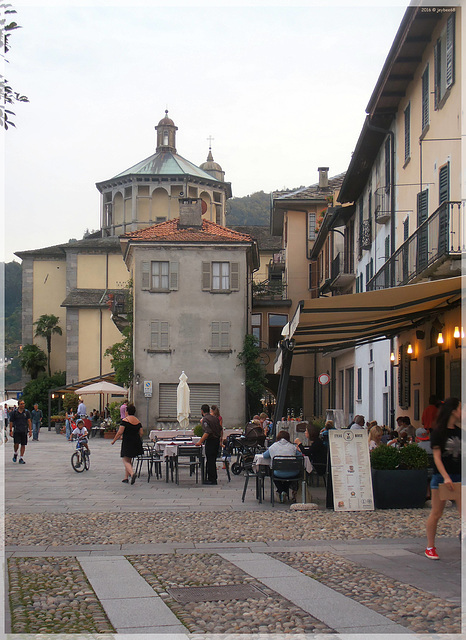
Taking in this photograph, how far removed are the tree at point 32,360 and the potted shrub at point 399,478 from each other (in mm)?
61843

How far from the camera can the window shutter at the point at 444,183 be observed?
16.4m

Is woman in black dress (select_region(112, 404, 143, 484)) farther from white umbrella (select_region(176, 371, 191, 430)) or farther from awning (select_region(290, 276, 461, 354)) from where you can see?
white umbrella (select_region(176, 371, 191, 430))

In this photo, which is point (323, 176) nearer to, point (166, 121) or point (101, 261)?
point (101, 261)

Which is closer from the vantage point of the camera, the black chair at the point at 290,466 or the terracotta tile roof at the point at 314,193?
the black chair at the point at 290,466

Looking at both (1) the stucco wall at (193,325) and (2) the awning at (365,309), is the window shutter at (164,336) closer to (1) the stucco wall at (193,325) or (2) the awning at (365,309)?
(1) the stucco wall at (193,325)

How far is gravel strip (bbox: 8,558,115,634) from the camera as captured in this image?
6.23 metres

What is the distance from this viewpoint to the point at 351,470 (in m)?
13.2

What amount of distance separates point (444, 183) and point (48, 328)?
2372 inches

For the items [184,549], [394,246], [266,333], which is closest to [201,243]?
[266,333]

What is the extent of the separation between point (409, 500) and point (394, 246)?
11300 millimetres

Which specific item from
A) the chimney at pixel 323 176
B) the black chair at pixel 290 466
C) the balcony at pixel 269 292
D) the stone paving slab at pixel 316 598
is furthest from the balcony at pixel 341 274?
the stone paving slab at pixel 316 598

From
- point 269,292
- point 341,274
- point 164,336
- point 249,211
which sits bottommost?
point 164,336

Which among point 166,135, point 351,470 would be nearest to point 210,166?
point 166,135

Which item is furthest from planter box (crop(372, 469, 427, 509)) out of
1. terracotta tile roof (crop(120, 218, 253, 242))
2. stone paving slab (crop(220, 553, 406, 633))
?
terracotta tile roof (crop(120, 218, 253, 242))
